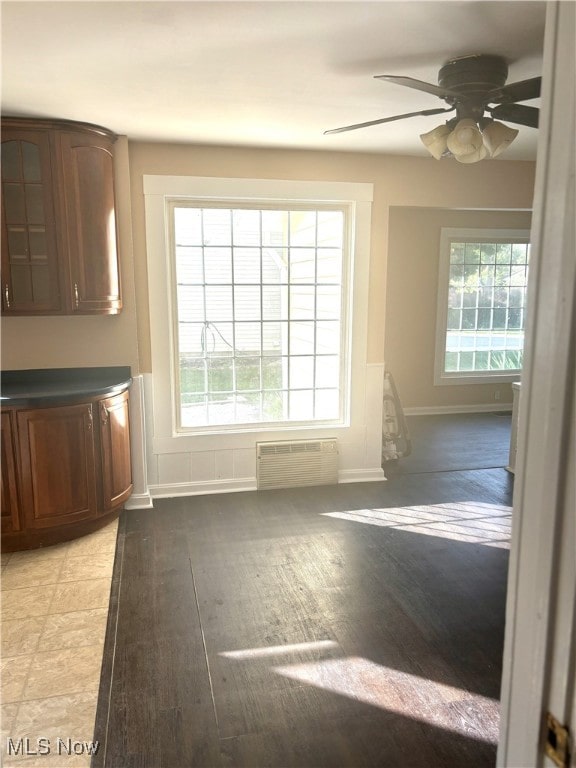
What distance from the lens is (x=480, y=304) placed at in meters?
6.96

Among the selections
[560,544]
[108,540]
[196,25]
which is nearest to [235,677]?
[108,540]

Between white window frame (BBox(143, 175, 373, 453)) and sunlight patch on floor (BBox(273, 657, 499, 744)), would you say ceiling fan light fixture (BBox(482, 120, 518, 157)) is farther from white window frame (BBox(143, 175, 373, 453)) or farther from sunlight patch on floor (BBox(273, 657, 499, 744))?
sunlight patch on floor (BBox(273, 657, 499, 744))

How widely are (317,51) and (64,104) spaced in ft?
5.04

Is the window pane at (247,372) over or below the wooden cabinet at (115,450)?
over

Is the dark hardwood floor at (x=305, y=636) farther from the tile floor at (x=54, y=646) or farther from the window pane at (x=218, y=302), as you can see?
the window pane at (x=218, y=302)

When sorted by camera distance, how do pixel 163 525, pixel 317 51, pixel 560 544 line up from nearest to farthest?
pixel 560 544
pixel 317 51
pixel 163 525

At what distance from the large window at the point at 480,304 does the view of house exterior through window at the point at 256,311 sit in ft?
8.97

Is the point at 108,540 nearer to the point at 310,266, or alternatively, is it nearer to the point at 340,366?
the point at 340,366

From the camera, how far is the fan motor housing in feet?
7.91

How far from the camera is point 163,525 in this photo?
386 cm

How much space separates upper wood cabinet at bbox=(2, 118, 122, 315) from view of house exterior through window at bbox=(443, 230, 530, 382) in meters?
4.43

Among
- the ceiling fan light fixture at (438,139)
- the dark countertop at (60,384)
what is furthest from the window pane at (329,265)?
the ceiling fan light fixture at (438,139)

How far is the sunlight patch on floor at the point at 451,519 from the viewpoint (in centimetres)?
367

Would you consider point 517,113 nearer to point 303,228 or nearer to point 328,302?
point 303,228
